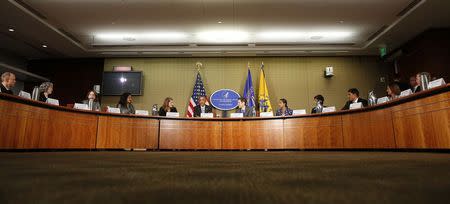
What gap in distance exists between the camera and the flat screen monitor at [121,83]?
742 centimetres

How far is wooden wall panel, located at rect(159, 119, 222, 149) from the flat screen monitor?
95.1 inches

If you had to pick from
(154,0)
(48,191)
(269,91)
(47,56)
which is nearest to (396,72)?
(269,91)

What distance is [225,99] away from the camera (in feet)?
24.6

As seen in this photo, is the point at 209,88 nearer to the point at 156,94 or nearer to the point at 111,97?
the point at 156,94

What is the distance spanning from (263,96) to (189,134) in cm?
254

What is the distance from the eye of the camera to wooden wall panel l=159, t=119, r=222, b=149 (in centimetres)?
542

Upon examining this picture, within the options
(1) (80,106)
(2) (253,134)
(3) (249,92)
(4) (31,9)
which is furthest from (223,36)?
(4) (31,9)

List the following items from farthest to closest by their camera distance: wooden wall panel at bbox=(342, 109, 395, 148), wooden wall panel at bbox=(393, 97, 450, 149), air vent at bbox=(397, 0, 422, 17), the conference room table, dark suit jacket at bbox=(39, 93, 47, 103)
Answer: air vent at bbox=(397, 0, 422, 17), dark suit jacket at bbox=(39, 93, 47, 103), wooden wall panel at bbox=(342, 109, 395, 148), the conference room table, wooden wall panel at bbox=(393, 97, 450, 149)

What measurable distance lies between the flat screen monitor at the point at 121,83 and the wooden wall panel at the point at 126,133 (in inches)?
93.5

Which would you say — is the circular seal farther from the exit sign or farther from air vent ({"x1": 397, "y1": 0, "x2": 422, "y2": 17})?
air vent ({"x1": 397, "y1": 0, "x2": 422, "y2": 17})

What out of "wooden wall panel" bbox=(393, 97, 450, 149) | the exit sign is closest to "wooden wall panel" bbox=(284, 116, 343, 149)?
"wooden wall panel" bbox=(393, 97, 450, 149)

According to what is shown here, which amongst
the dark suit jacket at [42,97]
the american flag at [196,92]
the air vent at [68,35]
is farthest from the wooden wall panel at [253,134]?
the air vent at [68,35]

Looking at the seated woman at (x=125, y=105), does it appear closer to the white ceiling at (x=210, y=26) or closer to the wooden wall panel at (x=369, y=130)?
the white ceiling at (x=210, y=26)

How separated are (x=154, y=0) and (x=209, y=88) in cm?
315
